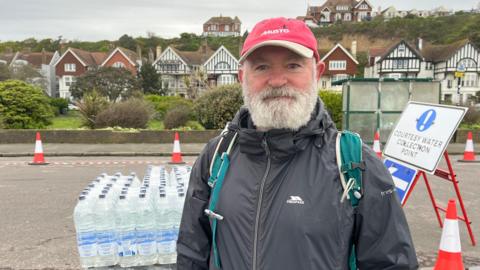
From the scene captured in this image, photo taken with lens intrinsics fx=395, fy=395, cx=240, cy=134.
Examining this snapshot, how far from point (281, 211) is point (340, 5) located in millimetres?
152141

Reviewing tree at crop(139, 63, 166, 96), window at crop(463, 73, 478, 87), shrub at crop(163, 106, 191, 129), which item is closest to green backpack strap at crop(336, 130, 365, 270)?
shrub at crop(163, 106, 191, 129)

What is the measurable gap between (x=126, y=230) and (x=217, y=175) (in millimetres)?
1799

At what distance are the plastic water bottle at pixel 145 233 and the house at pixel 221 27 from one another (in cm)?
14375

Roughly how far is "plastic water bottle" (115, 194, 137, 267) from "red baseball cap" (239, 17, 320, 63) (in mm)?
1994

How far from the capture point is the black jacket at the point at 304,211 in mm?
1656

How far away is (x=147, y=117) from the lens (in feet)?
55.1

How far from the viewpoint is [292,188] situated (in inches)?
66.7

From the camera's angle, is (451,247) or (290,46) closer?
(290,46)

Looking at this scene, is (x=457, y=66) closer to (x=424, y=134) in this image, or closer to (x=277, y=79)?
(x=424, y=134)

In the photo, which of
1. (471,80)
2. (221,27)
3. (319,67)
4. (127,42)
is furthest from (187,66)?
(221,27)

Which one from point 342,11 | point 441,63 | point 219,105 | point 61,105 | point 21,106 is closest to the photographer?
point 219,105

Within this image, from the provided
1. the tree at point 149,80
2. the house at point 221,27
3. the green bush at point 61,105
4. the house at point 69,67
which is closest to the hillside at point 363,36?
the house at point 69,67

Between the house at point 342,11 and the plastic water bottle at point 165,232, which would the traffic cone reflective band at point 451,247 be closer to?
the plastic water bottle at point 165,232

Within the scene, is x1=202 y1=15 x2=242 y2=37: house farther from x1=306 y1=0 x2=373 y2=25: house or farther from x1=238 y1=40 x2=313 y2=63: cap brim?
x1=238 y1=40 x2=313 y2=63: cap brim
